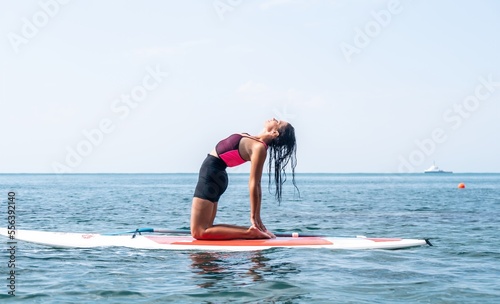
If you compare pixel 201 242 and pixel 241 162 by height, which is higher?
pixel 241 162

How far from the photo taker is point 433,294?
6805 mm

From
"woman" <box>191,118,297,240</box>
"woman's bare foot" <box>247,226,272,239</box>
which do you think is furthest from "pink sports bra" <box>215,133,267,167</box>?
"woman's bare foot" <box>247,226,272,239</box>

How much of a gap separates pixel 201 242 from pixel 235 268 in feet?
5.00

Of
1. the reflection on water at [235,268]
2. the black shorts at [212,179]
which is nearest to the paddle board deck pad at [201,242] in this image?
the reflection on water at [235,268]

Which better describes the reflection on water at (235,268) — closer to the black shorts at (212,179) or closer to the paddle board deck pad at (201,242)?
the paddle board deck pad at (201,242)

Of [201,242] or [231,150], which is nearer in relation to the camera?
[231,150]

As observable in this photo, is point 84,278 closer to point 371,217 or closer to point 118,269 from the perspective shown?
point 118,269

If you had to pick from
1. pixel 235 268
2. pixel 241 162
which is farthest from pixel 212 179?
pixel 235 268

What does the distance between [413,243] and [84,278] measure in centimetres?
549

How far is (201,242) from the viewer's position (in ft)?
31.1

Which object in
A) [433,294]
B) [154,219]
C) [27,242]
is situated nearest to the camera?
[433,294]

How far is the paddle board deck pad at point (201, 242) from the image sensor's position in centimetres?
940

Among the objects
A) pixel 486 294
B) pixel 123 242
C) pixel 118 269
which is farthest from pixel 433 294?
pixel 123 242

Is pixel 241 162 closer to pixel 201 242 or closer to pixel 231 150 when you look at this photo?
pixel 231 150
